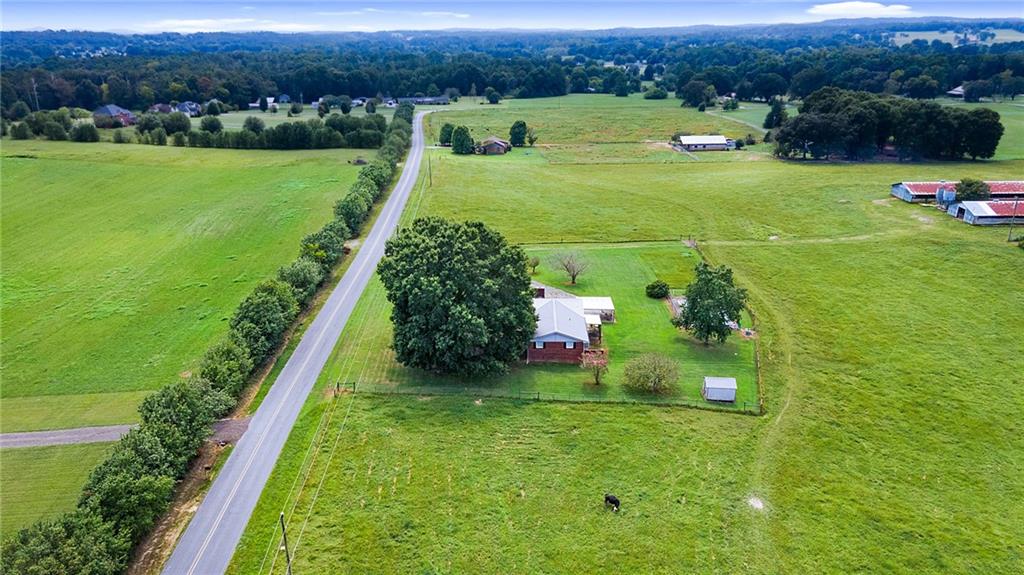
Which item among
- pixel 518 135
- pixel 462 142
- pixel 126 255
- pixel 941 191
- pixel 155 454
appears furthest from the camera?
pixel 518 135

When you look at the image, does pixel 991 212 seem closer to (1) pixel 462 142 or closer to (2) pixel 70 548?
(1) pixel 462 142

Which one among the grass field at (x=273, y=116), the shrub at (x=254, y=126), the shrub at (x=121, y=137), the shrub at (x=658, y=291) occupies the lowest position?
the shrub at (x=658, y=291)

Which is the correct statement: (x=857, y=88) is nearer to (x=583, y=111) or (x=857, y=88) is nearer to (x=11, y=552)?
(x=583, y=111)

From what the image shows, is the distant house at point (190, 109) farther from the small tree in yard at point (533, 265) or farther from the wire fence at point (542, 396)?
the wire fence at point (542, 396)

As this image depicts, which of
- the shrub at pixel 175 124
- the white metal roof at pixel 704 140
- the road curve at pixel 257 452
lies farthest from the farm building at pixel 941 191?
the shrub at pixel 175 124

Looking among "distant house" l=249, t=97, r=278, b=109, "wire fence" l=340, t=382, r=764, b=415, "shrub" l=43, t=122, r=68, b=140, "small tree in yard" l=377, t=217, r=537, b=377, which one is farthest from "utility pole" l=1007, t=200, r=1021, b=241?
"distant house" l=249, t=97, r=278, b=109

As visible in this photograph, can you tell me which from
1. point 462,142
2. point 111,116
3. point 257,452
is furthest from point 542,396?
point 111,116
